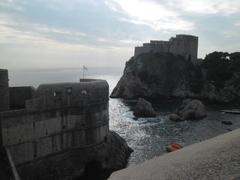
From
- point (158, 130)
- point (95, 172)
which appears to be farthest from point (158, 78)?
point (95, 172)

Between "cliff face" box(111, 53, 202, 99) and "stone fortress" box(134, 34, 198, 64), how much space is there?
8.48ft

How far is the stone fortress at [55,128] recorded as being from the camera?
84.0 ft

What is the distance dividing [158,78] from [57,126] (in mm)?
94383

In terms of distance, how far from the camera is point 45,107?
27828 millimetres

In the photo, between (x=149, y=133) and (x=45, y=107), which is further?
(x=149, y=133)

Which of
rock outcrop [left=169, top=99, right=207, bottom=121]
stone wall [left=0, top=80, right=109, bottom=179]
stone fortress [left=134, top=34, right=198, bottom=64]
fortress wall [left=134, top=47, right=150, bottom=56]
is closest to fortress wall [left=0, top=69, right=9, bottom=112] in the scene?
stone wall [left=0, top=80, right=109, bottom=179]

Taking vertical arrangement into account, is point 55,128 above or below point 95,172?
above

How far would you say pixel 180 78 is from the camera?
400 feet

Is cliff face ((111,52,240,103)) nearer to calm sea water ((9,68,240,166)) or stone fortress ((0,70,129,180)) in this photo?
calm sea water ((9,68,240,166))

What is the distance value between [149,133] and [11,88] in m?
29.2

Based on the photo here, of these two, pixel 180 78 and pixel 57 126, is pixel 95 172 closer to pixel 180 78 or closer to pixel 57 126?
pixel 57 126

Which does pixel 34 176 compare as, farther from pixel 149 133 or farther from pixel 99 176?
pixel 149 133

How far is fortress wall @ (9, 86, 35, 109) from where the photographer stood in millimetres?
30672

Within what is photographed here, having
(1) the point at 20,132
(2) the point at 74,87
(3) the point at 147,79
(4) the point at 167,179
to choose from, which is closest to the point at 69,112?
(2) the point at 74,87
